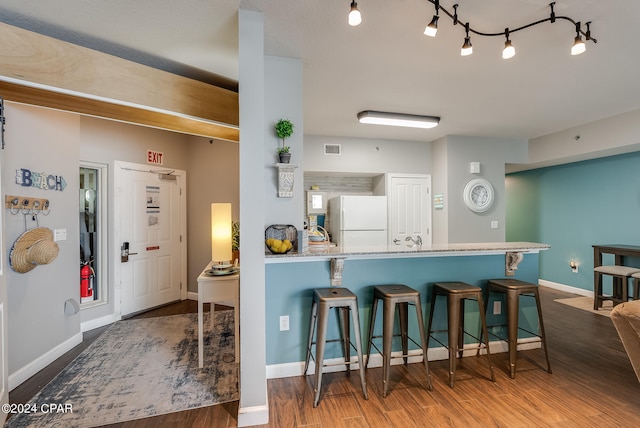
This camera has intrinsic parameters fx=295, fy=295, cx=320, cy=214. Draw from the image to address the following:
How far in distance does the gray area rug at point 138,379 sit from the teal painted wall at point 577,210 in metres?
5.64

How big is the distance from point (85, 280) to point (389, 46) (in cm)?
417

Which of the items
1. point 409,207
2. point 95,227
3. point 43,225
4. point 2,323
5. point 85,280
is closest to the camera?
point 2,323

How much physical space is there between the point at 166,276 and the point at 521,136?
610 centimetres

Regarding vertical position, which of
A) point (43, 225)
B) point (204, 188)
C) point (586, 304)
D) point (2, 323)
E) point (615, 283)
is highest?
point (204, 188)

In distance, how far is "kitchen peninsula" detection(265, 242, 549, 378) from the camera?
8.00 feet

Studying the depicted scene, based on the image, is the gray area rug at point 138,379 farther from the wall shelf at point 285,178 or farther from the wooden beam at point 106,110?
the wooden beam at point 106,110

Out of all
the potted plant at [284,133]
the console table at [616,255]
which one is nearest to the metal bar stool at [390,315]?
the potted plant at [284,133]

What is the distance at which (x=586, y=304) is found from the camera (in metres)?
4.32

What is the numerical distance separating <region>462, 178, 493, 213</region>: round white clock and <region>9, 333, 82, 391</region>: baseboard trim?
543cm

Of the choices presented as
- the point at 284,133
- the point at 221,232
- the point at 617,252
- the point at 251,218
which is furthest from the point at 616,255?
the point at 221,232

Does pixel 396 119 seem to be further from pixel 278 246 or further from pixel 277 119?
pixel 278 246

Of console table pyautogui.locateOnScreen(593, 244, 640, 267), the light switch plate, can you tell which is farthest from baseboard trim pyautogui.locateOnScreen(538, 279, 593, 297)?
the light switch plate

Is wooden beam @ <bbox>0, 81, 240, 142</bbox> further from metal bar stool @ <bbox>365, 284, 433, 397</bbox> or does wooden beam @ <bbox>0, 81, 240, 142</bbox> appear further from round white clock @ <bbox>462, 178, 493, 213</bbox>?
round white clock @ <bbox>462, 178, 493, 213</bbox>

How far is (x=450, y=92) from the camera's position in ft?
10.4
